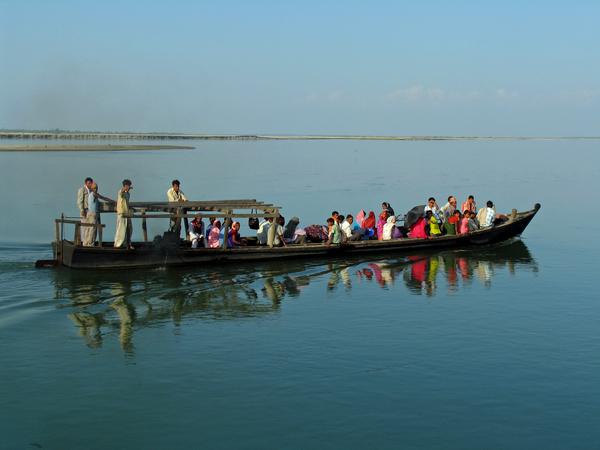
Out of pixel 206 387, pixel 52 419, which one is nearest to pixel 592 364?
pixel 206 387

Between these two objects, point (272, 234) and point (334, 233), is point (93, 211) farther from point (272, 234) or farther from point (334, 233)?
point (334, 233)

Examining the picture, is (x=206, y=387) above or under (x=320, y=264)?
under

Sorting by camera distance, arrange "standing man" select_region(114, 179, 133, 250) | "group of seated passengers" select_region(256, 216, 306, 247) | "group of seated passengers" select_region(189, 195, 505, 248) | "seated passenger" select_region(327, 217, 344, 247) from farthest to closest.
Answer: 1. "seated passenger" select_region(327, 217, 344, 247)
2. "group of seated passengers" select_region(256, 216, 306, 247)
3. "group of seated passengers" select_region(189, 195, 505, 248)
4. "standing man" select_region(114, 179, 133, 250)

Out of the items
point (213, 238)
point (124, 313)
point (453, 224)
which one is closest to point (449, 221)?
point (453, 224)

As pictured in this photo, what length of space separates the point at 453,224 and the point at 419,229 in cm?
142

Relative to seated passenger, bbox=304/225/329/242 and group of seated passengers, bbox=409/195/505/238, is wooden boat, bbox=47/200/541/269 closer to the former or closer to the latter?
group of seated passengers, bbox=409/195/505/238

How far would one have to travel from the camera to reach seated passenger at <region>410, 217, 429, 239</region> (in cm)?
1869

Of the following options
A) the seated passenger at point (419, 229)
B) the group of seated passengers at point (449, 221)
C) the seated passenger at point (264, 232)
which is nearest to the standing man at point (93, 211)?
the seated passenger at point (264, 232)

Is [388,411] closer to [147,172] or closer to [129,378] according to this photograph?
[129,378]

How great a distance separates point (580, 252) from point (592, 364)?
1123 cm

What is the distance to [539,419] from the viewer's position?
26.0 feet

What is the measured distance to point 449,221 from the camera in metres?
19.3

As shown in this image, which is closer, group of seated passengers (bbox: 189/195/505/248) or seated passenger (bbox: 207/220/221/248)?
seated passenger (bbox: 207/220/221/248)

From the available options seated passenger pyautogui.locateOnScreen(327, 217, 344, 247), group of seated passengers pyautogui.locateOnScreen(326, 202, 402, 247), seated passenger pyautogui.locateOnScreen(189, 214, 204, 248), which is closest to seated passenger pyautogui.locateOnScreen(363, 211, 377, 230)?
group of seated passengers pyautogui.locateOnScreen(326, 202, 402, 247)
